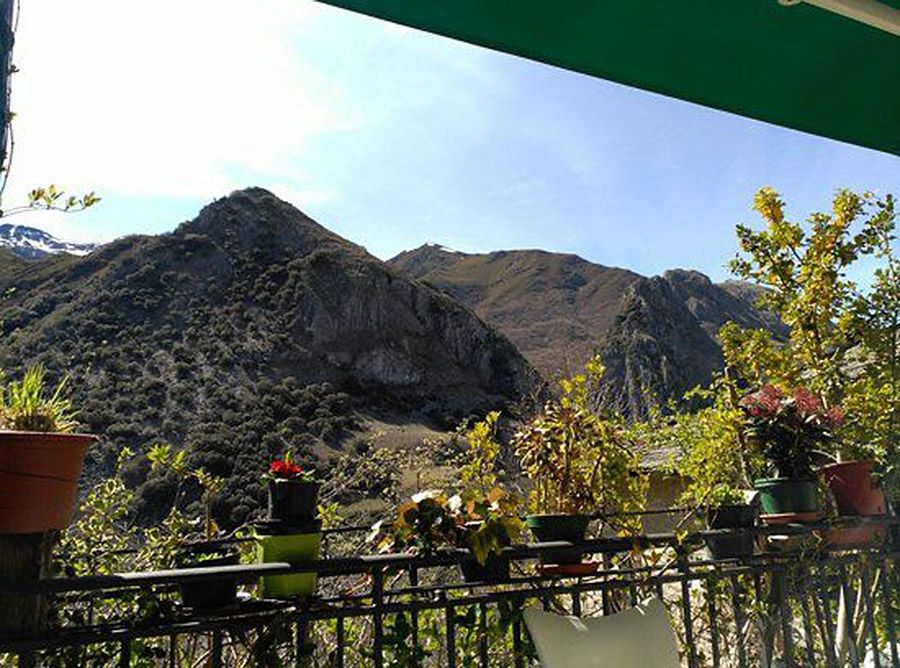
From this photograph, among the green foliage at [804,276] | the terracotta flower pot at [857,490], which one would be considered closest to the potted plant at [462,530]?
the terracotta flower pot at [857,490]

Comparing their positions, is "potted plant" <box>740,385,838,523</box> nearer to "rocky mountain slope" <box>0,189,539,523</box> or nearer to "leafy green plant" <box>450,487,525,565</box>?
"leafy green plant" <box>450,487,525,565</box>

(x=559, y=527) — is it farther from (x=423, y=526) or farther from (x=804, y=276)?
(x=804, y=276)

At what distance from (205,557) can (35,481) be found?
81 cm

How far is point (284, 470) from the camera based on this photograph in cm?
172

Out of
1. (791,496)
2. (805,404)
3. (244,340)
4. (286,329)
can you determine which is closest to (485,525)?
(791,496)

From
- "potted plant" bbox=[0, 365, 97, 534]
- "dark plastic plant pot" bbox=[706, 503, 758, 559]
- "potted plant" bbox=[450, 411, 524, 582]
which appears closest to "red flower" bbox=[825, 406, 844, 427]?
"dark plastic plant pot" bbox=[706, 503, 758, 559]

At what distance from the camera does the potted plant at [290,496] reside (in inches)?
64.8

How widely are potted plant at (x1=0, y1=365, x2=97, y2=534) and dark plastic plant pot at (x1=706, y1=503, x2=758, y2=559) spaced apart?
1.81 meters

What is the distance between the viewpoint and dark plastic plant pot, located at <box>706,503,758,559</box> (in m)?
2.27

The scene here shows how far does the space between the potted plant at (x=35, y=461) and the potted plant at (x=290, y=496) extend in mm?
431

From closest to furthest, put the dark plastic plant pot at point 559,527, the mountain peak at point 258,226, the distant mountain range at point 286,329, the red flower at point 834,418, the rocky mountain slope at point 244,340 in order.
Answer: the dark plastic plant pot at point 559,527 → the red flower at point 834,418 → the distant mountain range at point 286,329 → the rocky mountain slope at point 244,340 → the mountain peak at point 258,226

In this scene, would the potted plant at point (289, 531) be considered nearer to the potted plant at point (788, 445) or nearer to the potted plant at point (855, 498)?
the potted plant at point (788, 445)

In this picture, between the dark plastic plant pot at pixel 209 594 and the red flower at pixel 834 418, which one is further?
the red flower at pixel 834 418

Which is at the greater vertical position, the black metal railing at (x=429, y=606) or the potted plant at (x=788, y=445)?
the potted plant at (x=788, y=445)
